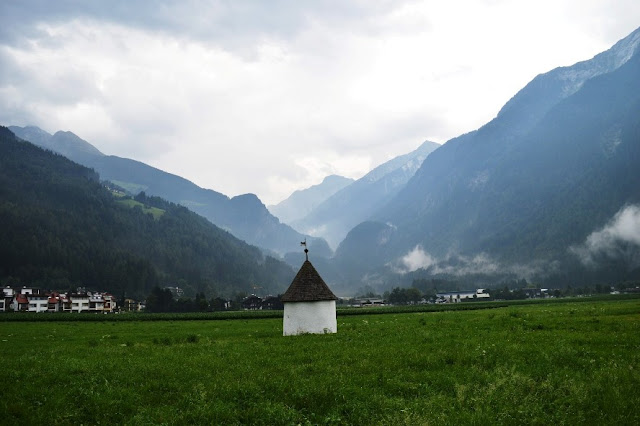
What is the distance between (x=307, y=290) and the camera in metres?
35.0

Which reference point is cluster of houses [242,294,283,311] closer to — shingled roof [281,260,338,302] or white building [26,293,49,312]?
white building [26,293,49,312]

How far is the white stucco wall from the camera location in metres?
34.4

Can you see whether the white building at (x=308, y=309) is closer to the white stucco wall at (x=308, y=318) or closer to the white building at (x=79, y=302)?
the white stucco wall at (x=308, y=318)

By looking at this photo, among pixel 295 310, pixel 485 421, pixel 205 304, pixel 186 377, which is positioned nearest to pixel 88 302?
pixel 205 304

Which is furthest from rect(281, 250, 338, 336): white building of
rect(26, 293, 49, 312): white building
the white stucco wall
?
rect(26, 293, 49, 312): white building

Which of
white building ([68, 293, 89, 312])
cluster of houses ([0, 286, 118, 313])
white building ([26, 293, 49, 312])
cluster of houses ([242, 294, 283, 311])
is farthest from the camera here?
A: cluster of houses ([242, 294, 283, 311])

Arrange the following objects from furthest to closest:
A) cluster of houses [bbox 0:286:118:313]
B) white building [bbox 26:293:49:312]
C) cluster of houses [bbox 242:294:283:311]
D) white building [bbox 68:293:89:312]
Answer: cluster of houses [bbox 242:294:283:311], white building [bbox 68:293:89:312], white building [bbox 26:293:49:312], cluster of houses [bbox 0:286:118:313]

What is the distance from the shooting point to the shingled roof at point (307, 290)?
34.5m

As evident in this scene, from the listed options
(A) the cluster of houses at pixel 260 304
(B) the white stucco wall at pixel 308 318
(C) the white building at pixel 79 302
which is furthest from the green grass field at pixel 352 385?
(A) the cluster of houses at pixel 260 304

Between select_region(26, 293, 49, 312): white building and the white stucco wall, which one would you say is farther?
select_region(26, 293, 49, 312): white building

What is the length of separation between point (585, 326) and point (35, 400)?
94.8ft

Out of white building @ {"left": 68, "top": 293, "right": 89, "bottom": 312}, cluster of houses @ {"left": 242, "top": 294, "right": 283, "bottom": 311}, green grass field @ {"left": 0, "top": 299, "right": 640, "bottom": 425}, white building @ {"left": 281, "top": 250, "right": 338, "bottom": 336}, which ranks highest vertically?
white building @ {"left": 281, "top": 250, "right": 338, "bottom": 336}

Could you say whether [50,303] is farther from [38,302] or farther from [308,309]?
[308,309]

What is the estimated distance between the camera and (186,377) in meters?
18.6
